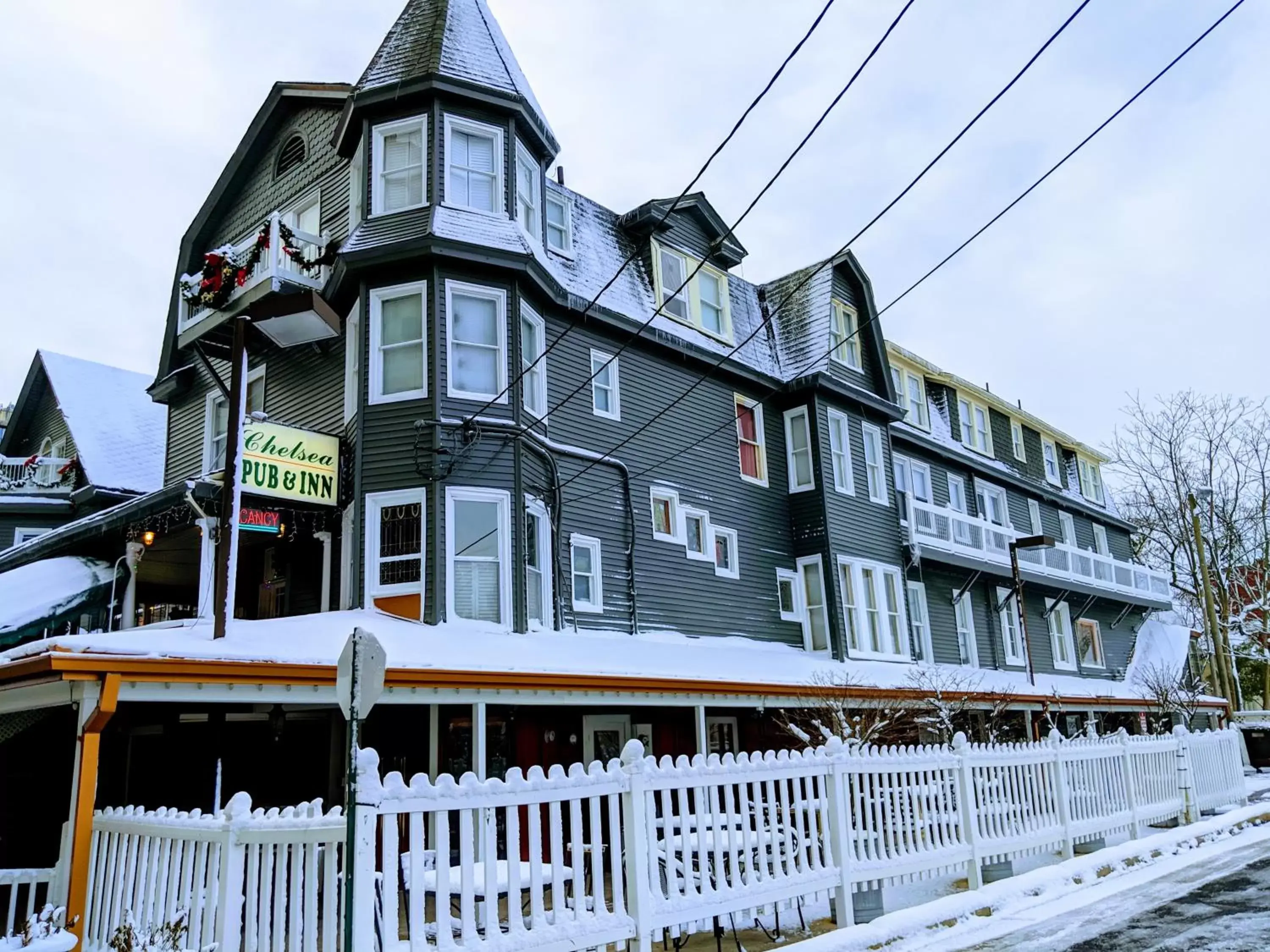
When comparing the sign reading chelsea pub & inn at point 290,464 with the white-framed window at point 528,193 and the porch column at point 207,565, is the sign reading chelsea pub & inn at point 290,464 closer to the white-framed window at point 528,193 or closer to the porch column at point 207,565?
the porch column at point 207,565

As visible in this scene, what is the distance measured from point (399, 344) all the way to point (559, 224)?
4899mm

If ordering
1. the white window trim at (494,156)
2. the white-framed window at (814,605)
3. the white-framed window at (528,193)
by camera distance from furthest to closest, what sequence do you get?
the white-framed window at (814,605) → the white-framed window at (528,193) → the white window trim at (494,156)

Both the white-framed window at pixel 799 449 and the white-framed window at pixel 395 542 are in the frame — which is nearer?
the white-framed window at pixel 395 542

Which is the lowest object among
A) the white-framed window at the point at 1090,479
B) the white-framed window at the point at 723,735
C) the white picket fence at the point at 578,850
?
the white picket fence at the point at 578,850

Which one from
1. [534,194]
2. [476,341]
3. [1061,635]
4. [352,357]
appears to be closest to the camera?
[476,341]

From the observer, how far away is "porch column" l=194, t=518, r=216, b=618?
550 inches

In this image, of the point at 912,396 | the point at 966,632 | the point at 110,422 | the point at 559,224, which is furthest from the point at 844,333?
the point at 110,422

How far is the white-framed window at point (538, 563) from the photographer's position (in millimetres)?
15016

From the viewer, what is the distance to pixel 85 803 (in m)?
8.10

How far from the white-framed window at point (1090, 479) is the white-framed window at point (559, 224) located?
2595 centimetres

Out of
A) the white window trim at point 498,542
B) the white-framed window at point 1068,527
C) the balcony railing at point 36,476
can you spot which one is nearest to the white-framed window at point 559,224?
the white window trim at point 498,542

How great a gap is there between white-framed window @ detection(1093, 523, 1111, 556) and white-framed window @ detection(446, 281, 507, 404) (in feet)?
93.9

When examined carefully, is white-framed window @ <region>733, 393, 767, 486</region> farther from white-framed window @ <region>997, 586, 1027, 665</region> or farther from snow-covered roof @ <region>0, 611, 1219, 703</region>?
white-framed window @ <region>997, 586, 1027, 665</region>

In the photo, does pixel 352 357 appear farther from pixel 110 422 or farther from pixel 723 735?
pixel 110 422
